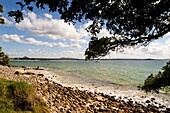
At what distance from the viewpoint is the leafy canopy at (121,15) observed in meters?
4.88

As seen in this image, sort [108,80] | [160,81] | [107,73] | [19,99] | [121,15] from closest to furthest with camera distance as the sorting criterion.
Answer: [121,15] → [160,81] → [19,99] → [108,80] → [107,73]

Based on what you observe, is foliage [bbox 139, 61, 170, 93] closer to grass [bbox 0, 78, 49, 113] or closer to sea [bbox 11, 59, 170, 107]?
sea [bbox 11, 59, 170, 107]

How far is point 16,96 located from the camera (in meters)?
8.20

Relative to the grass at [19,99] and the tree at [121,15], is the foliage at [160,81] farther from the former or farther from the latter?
the grass at [19,99]

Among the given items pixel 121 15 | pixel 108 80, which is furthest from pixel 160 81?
pixel 108 80

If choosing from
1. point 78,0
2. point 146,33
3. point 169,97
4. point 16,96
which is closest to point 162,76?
point 146,33

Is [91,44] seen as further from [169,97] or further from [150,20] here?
[169,97]

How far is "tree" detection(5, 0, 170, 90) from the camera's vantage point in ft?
16.0

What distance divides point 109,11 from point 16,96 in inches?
194

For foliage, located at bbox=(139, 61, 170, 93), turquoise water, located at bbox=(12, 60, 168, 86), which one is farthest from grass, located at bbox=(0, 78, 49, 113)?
foliage, located at bbox=(139, 61, 170, 93)

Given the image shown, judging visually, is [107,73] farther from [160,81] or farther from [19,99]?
[160,81]

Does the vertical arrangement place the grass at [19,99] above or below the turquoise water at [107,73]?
above

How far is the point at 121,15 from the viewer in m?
5.44

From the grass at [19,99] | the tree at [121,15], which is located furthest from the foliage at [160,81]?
the grass at [19,99]
